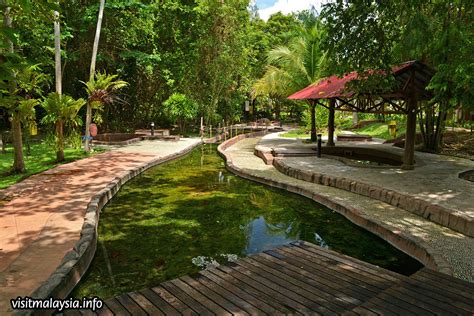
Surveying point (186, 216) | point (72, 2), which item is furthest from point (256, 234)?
point (72, 2)

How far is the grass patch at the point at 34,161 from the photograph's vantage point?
408 inches

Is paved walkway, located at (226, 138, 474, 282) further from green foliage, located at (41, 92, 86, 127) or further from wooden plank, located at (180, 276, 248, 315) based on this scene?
green foliage, located at (41, 92, 86, 127)

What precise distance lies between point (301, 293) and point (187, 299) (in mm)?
1277

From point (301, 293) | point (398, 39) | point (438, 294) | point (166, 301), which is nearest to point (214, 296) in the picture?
point (166, 301)

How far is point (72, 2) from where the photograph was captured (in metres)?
21.5

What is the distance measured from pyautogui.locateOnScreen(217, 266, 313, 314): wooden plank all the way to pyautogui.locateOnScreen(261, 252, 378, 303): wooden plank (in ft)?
1.92

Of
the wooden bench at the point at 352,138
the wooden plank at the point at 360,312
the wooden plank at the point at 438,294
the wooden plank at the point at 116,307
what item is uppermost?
the wooden bench at the point at 352,138

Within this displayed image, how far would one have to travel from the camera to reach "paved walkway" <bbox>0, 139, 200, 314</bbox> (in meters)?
4.68

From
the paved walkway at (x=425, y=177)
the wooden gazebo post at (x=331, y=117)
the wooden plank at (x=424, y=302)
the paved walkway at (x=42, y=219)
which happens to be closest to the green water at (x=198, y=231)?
the paved walkway at (x=42, y=219)

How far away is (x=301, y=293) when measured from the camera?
396 centimetres

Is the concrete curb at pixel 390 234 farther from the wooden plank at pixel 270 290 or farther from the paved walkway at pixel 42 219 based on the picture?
the paved walkway at pixel 42 219

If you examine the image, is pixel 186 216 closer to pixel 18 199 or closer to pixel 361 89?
pixel 18 199

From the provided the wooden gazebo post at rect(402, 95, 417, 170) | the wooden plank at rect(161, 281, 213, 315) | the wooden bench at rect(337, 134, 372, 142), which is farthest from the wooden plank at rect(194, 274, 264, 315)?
the wooden bench at rect(337, 134, 372, 142)

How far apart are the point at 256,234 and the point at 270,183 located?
3.92 m
